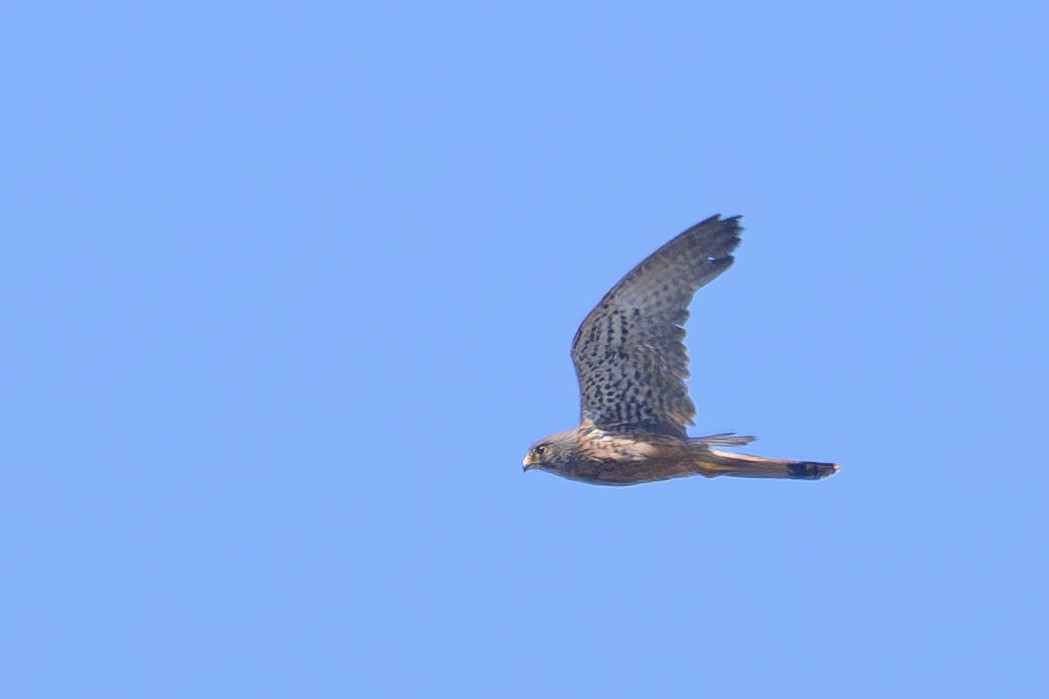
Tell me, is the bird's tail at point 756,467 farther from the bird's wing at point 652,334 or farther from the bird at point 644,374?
the bird's wing at point 652,334

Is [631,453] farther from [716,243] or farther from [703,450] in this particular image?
[716,243]

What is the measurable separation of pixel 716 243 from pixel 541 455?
2.58 metres

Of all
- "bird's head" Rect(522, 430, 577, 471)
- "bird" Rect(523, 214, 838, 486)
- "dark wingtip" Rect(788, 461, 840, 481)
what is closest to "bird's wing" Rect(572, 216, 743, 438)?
"bird" Rect(523, 214, 838, 486)

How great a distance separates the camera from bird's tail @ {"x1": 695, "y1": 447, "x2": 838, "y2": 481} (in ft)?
34.4

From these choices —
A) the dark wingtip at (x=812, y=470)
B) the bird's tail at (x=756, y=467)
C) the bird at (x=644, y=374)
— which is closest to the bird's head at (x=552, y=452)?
the bird at (x=644, y=374)

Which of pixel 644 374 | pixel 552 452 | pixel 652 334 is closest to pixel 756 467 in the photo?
pixel 644 374

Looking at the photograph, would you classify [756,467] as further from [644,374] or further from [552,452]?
[552,452]

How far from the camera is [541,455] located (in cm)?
1116

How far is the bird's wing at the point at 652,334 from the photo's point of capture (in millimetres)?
11172

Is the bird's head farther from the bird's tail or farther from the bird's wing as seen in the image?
the bird's tail

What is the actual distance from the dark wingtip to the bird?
0.45 metres

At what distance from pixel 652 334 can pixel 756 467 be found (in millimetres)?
1590

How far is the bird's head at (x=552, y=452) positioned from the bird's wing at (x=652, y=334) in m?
0.46

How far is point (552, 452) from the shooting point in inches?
438
